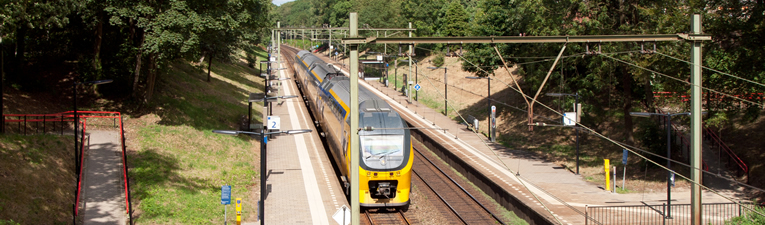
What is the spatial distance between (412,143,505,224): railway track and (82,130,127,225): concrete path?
1127 cm

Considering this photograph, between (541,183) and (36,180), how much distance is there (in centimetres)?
1931

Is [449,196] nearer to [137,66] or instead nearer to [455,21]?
[137,66]

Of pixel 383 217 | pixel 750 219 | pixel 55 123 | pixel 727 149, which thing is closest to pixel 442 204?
pixel 383 217

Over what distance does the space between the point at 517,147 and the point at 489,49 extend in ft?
34.4

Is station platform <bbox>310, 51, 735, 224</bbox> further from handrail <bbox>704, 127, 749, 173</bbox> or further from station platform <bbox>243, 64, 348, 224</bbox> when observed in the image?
station platform <bbox>243, 64, 348, 224</bbox>

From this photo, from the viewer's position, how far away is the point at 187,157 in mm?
25797

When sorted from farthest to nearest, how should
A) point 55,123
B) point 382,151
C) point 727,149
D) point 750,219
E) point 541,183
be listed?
1. point 55,123
2. point 727,149
3. point 541,183
4. point 382,151
5. point 750,219

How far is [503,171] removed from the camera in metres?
26.6

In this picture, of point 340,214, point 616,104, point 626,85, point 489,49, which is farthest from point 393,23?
point 340,214

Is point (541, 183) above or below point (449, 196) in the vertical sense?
above

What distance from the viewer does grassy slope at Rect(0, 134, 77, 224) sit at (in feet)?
53.4

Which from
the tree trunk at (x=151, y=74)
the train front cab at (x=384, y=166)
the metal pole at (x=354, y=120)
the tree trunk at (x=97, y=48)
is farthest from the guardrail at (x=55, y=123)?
the metal pole at (x=354, y=120)

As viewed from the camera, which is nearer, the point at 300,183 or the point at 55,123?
the point at 300,183

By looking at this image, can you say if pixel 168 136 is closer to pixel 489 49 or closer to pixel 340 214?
pixel 340 214
